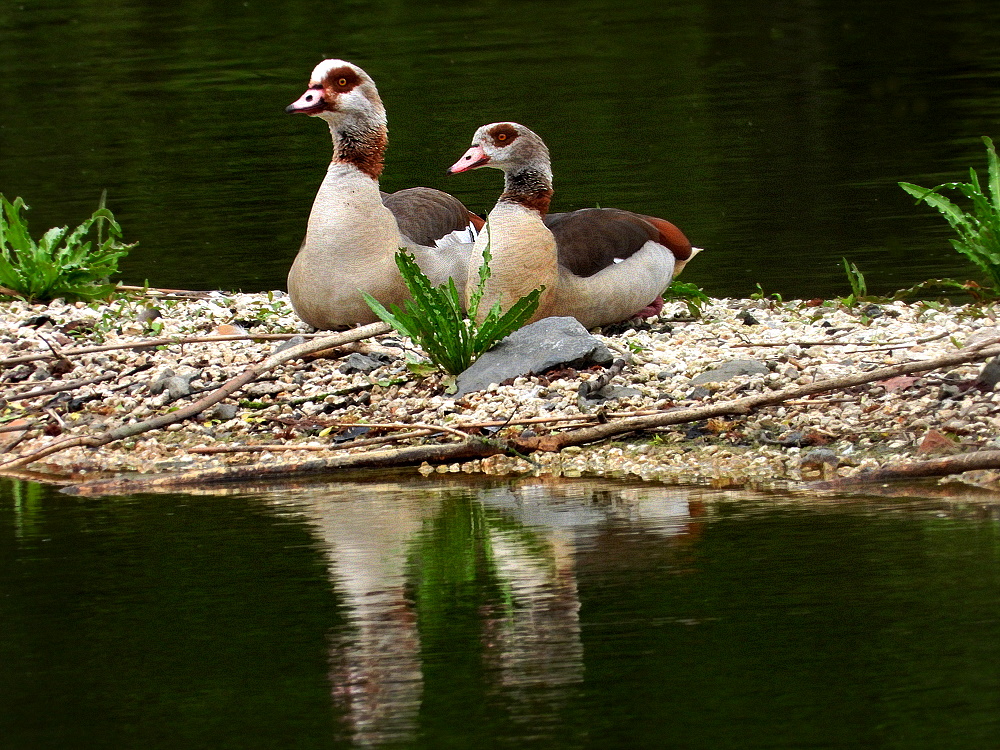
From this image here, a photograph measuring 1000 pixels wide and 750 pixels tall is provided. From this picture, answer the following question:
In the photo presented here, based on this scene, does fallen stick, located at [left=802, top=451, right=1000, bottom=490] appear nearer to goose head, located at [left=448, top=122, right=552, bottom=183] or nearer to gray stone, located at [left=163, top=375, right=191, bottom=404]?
goose head, located at [left=448, top=122, right=552, bottom=183]

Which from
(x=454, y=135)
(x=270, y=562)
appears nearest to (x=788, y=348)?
(x=270, y=562)

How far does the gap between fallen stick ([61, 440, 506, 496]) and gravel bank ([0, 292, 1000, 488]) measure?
73 millimetres

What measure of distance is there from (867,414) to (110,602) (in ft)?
11.1

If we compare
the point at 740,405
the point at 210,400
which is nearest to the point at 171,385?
the point at 210,400

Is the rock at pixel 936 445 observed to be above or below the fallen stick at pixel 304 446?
below

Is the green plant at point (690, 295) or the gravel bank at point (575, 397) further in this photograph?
the green plant at point (690, 295)

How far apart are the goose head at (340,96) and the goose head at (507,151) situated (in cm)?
76

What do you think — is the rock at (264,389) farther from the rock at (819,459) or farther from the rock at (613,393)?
the rock at (819,459)

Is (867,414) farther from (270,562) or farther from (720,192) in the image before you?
(720,192)

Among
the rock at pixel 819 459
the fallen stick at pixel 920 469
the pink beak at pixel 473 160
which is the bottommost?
the fallen stick at pixel 920 469

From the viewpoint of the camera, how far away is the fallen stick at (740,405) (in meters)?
6.95

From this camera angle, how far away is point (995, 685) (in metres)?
4.30

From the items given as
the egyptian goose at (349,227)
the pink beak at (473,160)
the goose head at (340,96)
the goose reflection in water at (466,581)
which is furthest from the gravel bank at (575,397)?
the goose head at (340,96)

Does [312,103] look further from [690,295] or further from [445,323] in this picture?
[690,295]
